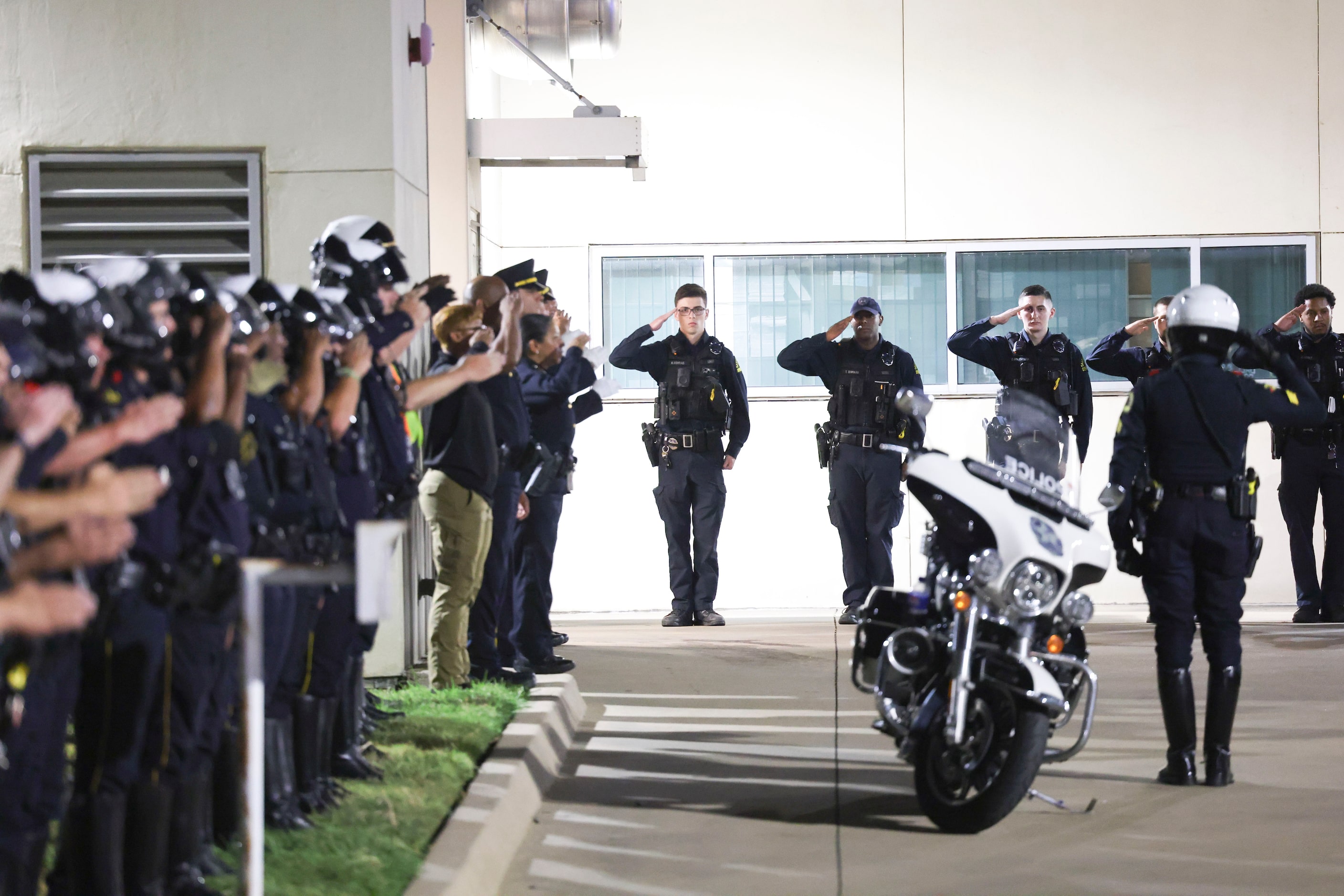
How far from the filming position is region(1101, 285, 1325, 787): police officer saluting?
19.1 feet

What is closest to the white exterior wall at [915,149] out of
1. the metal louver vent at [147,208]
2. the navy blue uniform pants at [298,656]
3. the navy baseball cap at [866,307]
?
the navy baseball cap at [866,307]

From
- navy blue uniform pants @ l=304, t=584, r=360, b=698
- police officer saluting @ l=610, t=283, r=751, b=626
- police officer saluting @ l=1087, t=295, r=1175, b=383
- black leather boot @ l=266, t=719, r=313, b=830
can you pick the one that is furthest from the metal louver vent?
police officer saluting @ l=1087, t=295, r=1175, b=383

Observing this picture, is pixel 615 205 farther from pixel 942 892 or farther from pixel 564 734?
pixel 942 892

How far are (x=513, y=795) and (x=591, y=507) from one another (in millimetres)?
6986

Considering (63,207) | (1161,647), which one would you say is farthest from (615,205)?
(1161,647)

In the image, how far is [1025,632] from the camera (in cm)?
515

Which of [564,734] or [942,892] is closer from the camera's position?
[942,892]

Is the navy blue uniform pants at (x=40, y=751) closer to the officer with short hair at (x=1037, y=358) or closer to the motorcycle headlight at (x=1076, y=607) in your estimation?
the motorcycle headlight at (x=1076, y=607)

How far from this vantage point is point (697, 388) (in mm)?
10602

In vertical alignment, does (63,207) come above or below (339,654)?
above

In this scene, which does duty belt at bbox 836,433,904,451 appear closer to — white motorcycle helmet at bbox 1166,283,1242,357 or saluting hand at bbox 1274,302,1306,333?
saluting hand at bbox 1274,302,1306,333

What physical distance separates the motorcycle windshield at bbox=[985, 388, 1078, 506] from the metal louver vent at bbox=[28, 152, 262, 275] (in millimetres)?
3598

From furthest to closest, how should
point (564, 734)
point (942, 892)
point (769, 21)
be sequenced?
point (769, 21), point (564, 734), point (942, 892)

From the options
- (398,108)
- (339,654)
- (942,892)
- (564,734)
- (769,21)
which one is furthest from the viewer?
(769,21)
